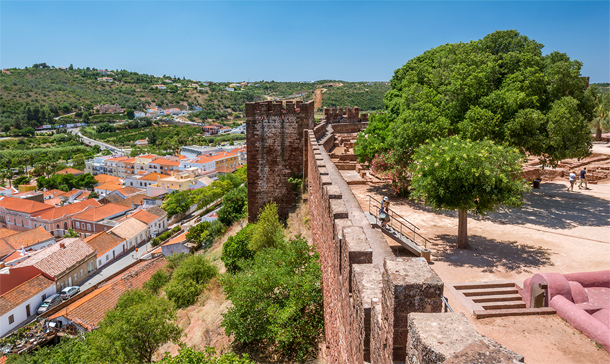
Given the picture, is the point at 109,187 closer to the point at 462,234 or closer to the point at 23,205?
the point at 23,205

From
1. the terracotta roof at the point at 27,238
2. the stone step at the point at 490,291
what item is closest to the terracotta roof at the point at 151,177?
the terracotta roof at the point at 27,238

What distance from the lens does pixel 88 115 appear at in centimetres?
14375

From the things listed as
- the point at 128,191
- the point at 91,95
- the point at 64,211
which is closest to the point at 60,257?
the point at 64,211

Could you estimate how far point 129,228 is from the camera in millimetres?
51156

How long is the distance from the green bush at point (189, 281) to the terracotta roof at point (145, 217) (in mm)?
36364

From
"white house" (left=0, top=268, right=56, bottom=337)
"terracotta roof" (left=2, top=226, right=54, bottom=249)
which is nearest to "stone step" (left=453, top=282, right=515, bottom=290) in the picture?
"white house" (left=0, top=268, right=56, bottom=337)

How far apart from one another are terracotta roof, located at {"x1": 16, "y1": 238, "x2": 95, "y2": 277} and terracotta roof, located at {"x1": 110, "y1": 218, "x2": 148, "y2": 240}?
21.9 feet

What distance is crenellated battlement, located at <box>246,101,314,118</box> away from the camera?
15.6m

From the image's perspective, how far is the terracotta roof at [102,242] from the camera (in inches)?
1752

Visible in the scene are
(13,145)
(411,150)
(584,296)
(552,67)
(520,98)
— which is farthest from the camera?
(13,145)

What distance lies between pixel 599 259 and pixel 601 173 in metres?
12.6

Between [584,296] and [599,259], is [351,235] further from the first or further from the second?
[599,259]

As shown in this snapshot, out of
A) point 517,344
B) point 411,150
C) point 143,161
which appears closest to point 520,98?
point 411,150

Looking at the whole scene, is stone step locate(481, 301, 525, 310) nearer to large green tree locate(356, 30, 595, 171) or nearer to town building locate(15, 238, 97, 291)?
large green tree locate(356, 30, 595, 171)
